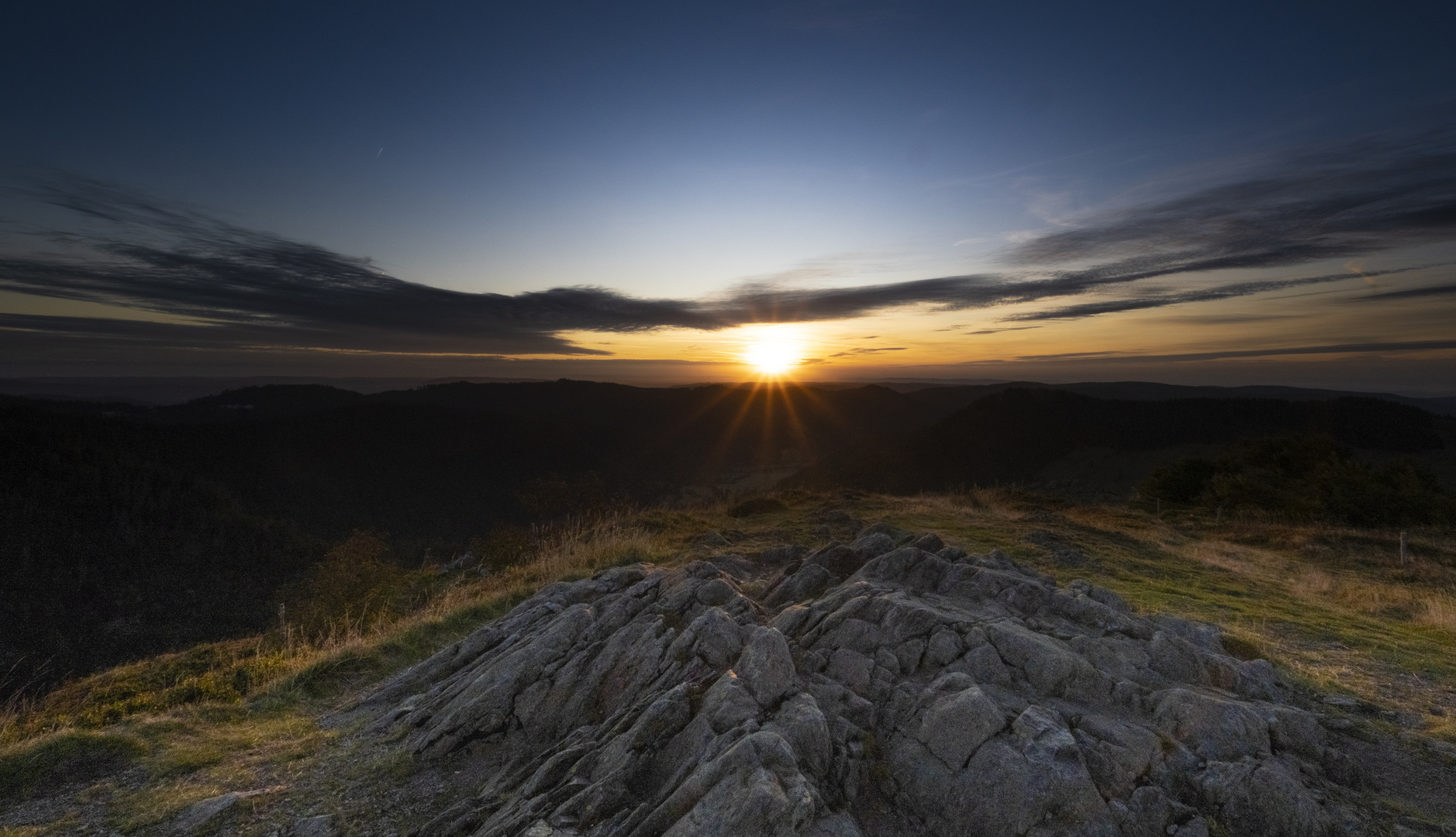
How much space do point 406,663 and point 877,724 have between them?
10.1m

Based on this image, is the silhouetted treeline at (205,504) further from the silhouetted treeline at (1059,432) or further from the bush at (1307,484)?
the silhouetted treeline at (1059,432)

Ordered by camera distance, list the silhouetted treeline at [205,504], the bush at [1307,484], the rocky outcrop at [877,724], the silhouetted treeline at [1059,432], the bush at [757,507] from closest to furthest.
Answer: the rocky outcrop at [877,724]
the bush at [757,507]
the bush at [1307,484]
the silhouetted treeline at [205,504]
the silhouetted treeline at [1059,432]

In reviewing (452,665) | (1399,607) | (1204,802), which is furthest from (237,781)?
(1399,607)

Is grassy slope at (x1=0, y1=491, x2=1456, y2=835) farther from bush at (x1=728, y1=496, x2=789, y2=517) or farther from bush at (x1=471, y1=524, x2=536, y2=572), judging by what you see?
bush at (x1=471, y1=524, x2=536, y2=572)

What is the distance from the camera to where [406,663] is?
40.9ft

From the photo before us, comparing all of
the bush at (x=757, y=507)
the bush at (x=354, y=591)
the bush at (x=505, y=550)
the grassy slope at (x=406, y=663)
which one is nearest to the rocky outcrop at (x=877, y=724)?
the grassy slope at (x=406, y=663)

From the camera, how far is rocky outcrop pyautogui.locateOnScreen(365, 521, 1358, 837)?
18.2 feet

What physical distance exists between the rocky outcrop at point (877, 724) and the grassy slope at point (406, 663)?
1.47m

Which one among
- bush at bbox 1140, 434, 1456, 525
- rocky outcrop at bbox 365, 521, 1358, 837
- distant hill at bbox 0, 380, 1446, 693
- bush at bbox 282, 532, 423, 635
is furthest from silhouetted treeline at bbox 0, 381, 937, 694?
bush at bbox 1140, 434, 1456, 525

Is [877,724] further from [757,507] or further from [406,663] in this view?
[757,507]

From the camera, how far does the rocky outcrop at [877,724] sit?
219 inches

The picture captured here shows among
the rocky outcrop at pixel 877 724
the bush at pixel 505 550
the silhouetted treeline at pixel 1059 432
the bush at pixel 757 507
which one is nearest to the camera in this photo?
the rocky outcrop at pixel 877 724

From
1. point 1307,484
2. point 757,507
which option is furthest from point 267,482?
point 1307,484

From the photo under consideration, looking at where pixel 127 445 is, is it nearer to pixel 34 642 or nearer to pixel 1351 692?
pixel 34 642
